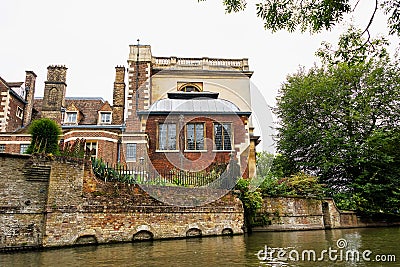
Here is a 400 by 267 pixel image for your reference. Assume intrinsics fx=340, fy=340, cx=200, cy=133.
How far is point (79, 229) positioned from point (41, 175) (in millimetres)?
2114

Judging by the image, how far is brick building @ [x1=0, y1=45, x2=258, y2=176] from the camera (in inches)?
840

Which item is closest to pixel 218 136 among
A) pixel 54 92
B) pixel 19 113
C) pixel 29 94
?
pixel 54 92

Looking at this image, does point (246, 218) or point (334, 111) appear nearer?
point (246, 218)

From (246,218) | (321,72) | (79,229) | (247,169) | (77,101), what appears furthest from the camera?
(77,101)

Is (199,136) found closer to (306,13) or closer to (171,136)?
(171,136)

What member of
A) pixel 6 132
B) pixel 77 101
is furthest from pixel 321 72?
pixel 6 132

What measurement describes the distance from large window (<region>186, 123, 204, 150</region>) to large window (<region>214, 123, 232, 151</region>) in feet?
2.94

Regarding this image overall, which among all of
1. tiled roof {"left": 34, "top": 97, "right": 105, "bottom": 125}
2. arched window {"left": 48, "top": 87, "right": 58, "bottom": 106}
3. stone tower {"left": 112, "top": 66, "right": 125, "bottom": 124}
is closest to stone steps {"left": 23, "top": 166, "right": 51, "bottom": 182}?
stone tower {"left": 112, "top": 66, "right": 125, "bottom": 124}

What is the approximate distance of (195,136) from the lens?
21562mm

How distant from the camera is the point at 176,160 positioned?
69.0ft

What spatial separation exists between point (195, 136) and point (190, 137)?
327 millimetres

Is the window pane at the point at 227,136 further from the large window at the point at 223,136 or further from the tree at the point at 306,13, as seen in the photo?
the tree at the point at 306,13

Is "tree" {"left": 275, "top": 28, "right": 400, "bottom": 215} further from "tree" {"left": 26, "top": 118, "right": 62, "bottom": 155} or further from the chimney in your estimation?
the chimney

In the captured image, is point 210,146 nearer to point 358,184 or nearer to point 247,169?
point 247,169
